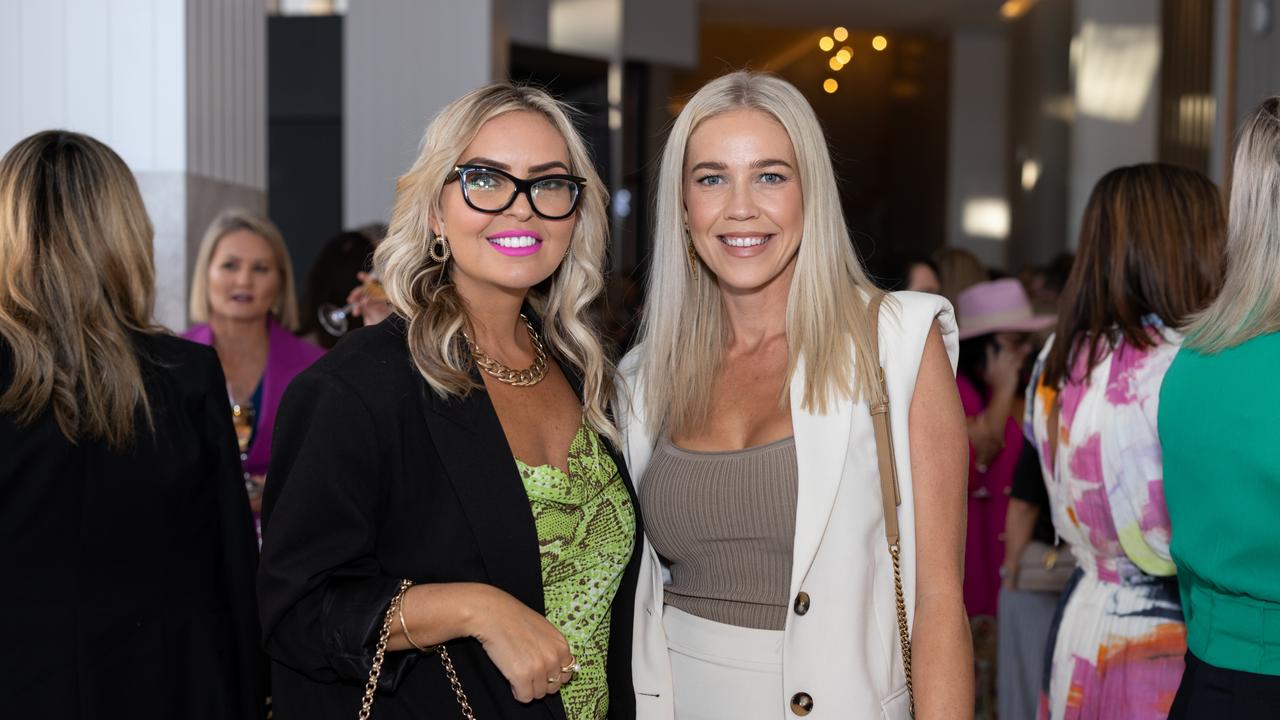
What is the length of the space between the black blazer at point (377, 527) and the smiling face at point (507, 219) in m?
0.22

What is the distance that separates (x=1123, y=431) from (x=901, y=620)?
1171 mm

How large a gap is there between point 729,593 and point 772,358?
519mm

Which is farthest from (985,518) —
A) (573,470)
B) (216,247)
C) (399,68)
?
(399,68)

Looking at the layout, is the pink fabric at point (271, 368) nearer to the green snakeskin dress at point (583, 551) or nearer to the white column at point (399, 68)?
the green snakeskin dress at point (583, 551)

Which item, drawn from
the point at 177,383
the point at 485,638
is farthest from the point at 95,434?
the point at 485,638

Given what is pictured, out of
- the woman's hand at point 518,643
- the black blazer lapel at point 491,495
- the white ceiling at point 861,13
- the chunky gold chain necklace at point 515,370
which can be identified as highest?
the white ceiling at point 861,13

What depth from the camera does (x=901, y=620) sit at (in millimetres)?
2211

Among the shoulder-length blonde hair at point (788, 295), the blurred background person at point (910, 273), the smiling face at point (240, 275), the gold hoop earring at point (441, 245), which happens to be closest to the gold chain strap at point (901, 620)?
the shoulder-length blonde hair at point (788, 295)

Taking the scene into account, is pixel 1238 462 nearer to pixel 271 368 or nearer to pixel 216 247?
pixel 271 368

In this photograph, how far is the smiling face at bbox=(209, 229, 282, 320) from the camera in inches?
159

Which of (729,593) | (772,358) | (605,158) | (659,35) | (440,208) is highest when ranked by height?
(659,35)

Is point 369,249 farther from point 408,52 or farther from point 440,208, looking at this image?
point 408,52

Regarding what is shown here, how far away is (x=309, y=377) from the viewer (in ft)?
6.50

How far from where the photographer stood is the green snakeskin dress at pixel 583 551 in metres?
2.14
